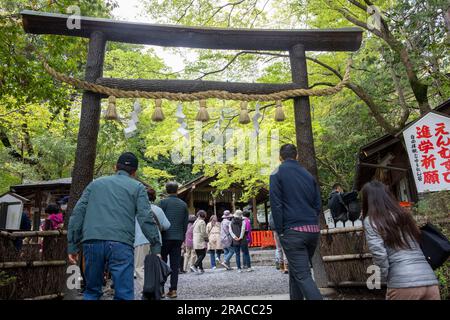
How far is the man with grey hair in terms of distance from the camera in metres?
6.36

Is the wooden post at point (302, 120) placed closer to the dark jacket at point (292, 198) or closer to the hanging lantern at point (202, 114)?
the hanging lantern at point (202, 114)

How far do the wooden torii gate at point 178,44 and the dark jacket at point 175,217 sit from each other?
1.42 m

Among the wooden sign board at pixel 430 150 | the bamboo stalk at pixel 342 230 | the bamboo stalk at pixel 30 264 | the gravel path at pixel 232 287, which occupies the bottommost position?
the gravel path at pixel 232 287

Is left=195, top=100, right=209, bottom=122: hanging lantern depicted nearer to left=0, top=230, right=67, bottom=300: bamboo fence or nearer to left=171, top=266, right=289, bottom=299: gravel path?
left=0, top=230, right=67, bottom=300: bamboo fence

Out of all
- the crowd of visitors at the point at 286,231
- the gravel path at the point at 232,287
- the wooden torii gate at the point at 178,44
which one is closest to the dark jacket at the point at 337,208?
the wooden torii gate at the point at 178,44

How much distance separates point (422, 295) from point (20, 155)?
19.2 metres

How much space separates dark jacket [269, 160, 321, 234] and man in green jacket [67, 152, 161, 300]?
1.31 meters

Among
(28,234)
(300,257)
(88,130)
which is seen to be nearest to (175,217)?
(88,130)

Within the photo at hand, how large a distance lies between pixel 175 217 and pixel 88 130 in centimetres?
204

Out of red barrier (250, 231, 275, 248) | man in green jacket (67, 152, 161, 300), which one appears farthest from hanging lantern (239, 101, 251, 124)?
red barrier (250, 231, 275, 248)

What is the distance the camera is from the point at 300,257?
3.92 m

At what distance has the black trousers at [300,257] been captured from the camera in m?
3.83

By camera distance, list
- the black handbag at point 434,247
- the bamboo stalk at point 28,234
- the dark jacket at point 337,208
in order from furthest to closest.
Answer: the dark jacket at point 337,208 < the bamboo stalk at point 28,234 < the black handbag at point 434,247
